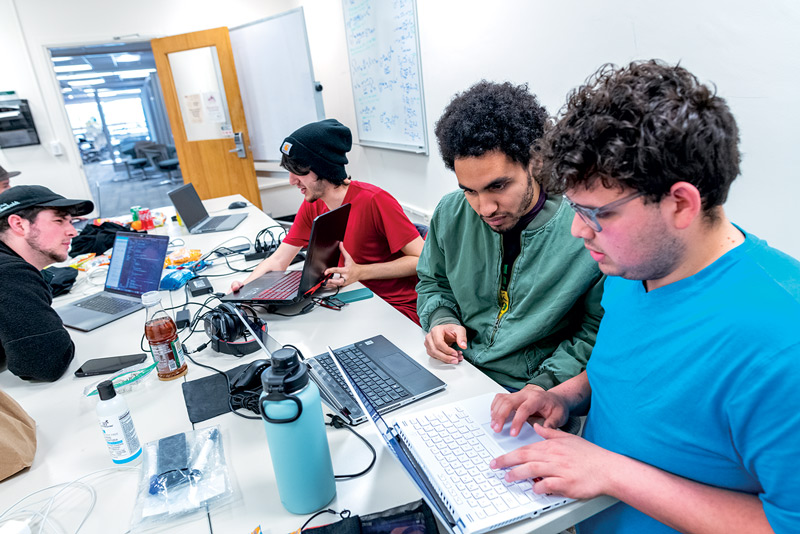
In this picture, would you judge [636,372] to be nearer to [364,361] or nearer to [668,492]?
[668,492]

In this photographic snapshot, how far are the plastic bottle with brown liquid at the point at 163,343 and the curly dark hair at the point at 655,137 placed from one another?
3.48 feet

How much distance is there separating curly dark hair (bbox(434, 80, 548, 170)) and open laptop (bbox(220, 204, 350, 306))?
1.71 ft

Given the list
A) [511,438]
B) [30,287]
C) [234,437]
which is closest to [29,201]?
[30,287]

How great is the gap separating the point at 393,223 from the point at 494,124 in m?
0.86

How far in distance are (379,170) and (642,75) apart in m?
3.50

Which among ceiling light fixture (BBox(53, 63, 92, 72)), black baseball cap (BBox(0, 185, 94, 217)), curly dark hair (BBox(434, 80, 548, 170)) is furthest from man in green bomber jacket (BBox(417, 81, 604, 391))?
ceiling light fixture (BBox(53, 63, 92, 72))

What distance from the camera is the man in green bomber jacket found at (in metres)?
1.08

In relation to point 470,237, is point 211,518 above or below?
below

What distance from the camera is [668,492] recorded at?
Answer: 0.69m

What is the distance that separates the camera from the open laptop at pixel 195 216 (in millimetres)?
2834

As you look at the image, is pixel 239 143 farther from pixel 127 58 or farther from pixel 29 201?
pixel 127 58

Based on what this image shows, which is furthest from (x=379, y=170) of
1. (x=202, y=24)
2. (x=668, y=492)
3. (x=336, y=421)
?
(x=668, y=492)

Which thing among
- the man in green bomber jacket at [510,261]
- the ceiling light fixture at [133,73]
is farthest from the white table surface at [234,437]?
the ceiling light fixture at [133,73]

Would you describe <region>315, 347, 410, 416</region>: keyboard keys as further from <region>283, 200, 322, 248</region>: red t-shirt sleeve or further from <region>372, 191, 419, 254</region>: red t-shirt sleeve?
<region>283, 200, 322, 248</region>: red t-shirt sleeve
